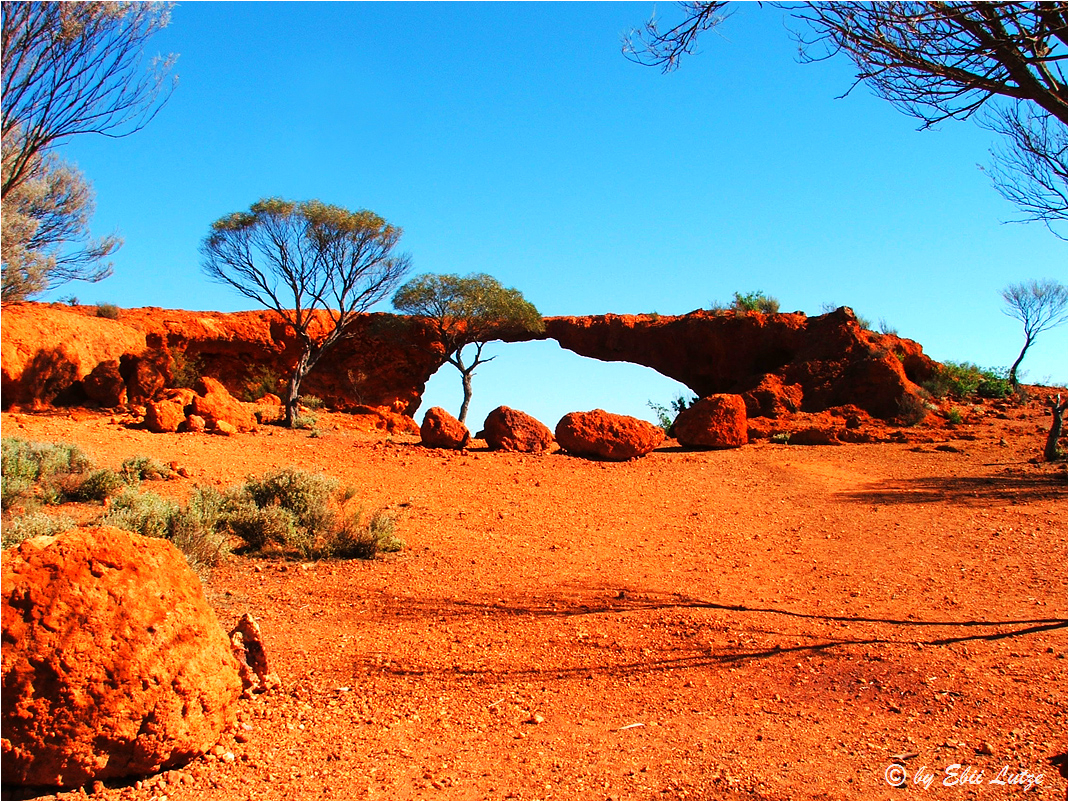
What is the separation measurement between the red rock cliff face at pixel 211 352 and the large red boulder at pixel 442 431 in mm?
9036

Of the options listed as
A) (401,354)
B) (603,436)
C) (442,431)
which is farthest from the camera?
(401,354)

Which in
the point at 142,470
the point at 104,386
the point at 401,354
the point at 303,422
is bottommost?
the point at 142,470

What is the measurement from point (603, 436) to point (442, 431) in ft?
10.4

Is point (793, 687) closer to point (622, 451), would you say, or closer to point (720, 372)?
point (622, 451)

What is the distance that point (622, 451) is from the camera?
15.2 metres

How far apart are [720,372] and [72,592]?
25.6 metres

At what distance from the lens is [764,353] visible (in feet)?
86.1

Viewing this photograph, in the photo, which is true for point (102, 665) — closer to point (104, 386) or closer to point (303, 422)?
point (303, 422)

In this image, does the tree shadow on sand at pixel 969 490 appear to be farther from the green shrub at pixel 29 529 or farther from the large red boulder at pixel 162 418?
the large red boulder at pixel 162 418

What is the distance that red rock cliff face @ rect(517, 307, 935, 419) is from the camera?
20.9 metres

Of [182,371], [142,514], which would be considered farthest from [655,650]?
Answer: [182,371]

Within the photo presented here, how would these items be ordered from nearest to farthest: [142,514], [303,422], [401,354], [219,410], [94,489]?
[142,514] < [94,489] < [219,410] < [303,422] < [401,354]

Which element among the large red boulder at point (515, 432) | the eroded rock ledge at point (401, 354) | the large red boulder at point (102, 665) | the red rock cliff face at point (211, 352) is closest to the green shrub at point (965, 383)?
the eroded rock ledge at point (401, 354)

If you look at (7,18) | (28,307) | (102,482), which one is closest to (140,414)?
(28,307)
